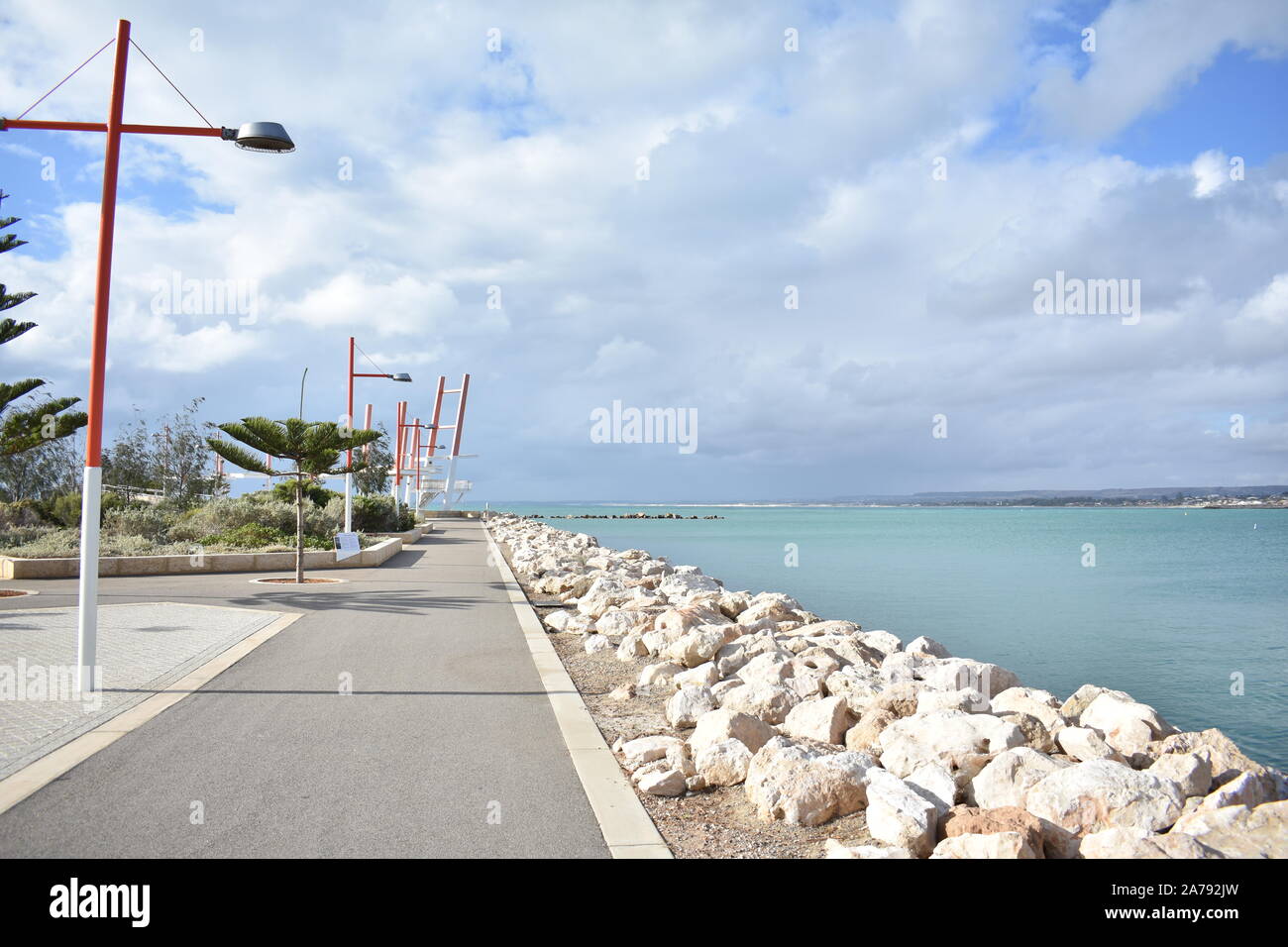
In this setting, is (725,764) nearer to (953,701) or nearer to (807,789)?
(807,789)

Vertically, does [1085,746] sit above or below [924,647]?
above

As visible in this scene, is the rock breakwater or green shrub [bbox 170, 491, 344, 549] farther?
green shrub [bbox 170, 491, 344, 549]

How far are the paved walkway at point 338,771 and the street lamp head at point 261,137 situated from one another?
15.7 ft

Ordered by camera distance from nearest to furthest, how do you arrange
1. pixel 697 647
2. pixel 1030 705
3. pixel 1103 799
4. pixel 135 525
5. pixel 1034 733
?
pixel 1103 799 → pixel 1034 733 → pixel 1030 705 → pixel 697 647 → pixel 135 525

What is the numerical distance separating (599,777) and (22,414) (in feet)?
52.7

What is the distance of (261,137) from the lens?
7.68 m

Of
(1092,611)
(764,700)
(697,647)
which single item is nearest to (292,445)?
(697,647)

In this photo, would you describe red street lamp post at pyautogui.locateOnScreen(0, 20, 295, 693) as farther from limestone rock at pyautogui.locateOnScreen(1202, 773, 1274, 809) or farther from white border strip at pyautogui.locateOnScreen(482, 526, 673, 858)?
limestone rock at pyautogui.locateOnScreen(1202, 773, 1274, 809)

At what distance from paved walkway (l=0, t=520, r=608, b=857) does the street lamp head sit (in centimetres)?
479

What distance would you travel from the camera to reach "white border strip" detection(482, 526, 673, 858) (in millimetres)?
4230

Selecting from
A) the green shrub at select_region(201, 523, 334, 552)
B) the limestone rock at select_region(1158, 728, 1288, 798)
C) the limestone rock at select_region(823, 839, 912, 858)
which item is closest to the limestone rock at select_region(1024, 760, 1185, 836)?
the limestone rock at select_region(823, 839, 912, 858)
